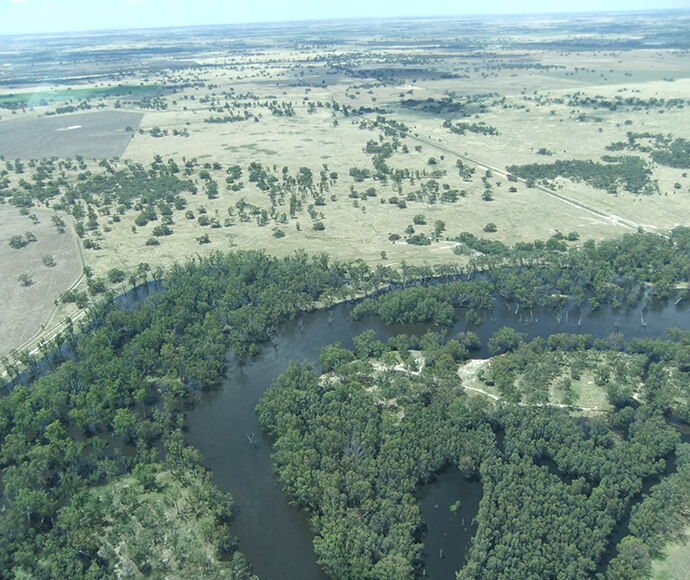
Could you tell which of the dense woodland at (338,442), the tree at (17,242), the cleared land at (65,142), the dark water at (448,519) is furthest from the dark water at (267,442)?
the cleared land at (65,142)

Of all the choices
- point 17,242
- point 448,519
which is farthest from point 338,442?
point 17,242

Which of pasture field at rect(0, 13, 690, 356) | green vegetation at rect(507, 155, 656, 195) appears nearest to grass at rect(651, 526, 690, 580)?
pasture field at rect(0, 13, 690, 356)

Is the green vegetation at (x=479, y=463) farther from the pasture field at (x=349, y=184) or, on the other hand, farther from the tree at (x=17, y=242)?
the tree at (x=17, y=242)

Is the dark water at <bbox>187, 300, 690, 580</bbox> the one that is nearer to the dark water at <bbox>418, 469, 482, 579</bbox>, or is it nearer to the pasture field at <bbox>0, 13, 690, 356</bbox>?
the dark water at <bbox>418, 469, 482, 579</bbox>

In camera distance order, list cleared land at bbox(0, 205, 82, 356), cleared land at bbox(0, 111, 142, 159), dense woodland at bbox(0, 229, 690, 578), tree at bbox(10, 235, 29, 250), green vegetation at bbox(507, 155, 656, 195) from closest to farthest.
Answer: dense woodland at bbox(0, 229, 690, 578) → cleared land at bbox(0, 205, 82, 356) → tree at bbox(10, 235, 29, 250) → green vegetation at bbox(507, 155, 656, 195) → cleared land at bbox(0, 111, 142, 159)

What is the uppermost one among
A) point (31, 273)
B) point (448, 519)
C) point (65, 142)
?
point (65, 142)

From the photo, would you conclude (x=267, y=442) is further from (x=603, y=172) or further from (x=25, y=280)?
(x=603, y=172)
